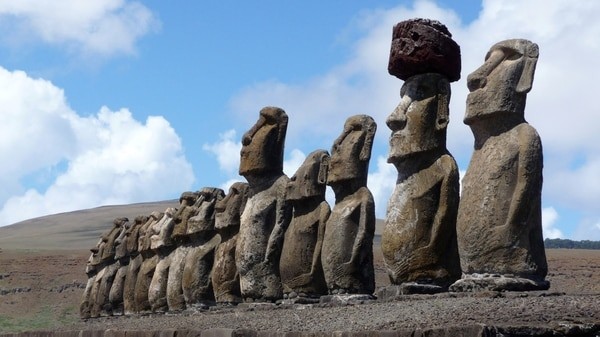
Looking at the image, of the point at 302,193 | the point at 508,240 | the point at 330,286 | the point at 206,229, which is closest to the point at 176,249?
the point at 206,229

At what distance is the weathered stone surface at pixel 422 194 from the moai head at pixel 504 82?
2.68 ft

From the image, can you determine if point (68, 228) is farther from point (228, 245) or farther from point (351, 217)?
point (351, 217)

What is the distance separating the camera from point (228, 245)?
17.1 m

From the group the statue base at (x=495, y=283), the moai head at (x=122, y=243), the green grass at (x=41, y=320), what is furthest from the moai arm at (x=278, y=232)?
the green grass at (x=41, y=320)

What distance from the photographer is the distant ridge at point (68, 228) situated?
95825mm

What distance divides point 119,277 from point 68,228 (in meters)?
90.7

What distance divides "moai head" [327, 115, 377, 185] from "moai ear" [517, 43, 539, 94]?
9.55 feet

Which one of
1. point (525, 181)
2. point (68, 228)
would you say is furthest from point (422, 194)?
point (68, 228)

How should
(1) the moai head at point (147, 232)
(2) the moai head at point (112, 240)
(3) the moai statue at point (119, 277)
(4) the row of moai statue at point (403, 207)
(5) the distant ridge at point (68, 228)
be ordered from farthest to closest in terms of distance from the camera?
(5) the distant ridge at point (68, 228) → (2) the moai head at point (112, 240) → (3) the moai statue at point (119, 277) → (1) the moai head at point (147, 232) → (4) the row of moai statue at point (403, 207)

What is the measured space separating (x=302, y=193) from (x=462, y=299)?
494 cm

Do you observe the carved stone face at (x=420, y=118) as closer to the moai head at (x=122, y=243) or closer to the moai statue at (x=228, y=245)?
the moai statue at (x=228, y=245)

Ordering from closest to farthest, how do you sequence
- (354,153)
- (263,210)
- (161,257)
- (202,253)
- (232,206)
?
1. (354,153)
2. (263,210)
3. (232,206)
4. (202,253)
5. (161,257)

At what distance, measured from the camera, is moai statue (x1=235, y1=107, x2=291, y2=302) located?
15.4 meters

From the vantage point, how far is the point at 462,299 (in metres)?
9.87
